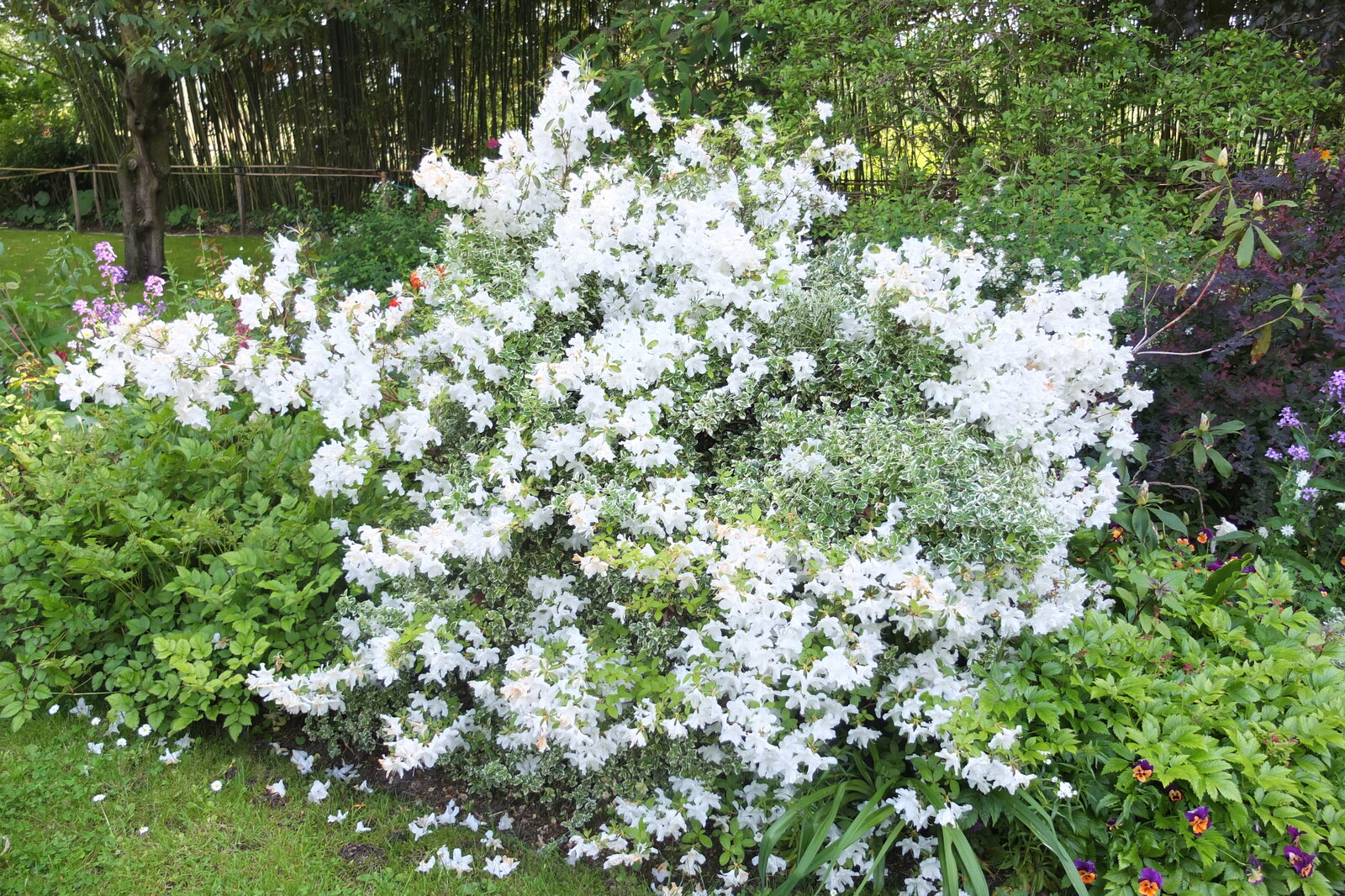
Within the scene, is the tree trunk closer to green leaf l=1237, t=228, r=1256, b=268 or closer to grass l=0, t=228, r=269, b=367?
grass l=0, t=228, r=269, b=367

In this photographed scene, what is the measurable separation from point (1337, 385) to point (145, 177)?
7056 mm

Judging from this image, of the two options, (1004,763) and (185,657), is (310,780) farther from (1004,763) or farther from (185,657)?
(1004,763)

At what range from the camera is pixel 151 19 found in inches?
201

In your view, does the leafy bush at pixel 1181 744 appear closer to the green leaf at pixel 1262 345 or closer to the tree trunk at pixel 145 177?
the green leaf at pixel 1262 345

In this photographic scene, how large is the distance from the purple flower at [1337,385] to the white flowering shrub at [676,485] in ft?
2.48

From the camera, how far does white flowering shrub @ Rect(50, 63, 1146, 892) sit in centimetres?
197

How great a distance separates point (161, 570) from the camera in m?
2.71

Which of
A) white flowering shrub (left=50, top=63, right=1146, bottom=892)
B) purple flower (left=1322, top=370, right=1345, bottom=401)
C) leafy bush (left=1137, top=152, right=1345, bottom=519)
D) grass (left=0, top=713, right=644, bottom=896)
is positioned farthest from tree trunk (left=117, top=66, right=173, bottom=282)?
purple flower (left=1322, top=370, right=1345, bottom=401)

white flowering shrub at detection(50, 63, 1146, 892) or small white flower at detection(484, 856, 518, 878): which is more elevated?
white flowering shrub at detection(50, 63, 1146, 892)

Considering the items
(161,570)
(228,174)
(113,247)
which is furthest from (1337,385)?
(228,174)

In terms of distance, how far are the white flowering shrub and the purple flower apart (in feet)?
2.48

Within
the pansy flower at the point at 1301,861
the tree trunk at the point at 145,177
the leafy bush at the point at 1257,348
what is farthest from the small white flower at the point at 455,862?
the tree trunk at the point at 145,177

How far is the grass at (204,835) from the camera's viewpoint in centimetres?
210

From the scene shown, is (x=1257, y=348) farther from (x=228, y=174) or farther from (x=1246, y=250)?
(x=228, y=174)
